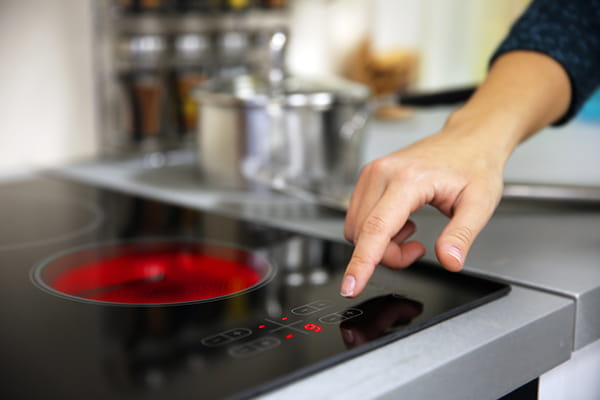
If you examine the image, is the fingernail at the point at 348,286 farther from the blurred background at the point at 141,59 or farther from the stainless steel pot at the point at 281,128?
the blurred background at the point at 141,59

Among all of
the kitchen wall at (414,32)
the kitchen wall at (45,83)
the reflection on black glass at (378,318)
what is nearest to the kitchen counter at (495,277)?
the reflection on black glass at (378,318)

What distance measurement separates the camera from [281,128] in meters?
0.83

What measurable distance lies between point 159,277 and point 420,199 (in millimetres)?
215

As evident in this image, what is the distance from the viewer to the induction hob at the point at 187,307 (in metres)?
0.35

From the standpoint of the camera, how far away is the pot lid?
0.82 metres

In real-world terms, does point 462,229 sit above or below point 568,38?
below

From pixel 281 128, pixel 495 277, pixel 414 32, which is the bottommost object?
pixel 495 277

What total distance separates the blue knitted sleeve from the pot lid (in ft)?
0.74

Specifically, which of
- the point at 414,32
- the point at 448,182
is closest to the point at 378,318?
the point at 448,182

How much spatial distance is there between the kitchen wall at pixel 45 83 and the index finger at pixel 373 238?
2.70 feet

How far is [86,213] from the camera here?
77 cm

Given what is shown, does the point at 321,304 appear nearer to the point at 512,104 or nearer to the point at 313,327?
the point at 313,327

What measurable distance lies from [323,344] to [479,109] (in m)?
0.28

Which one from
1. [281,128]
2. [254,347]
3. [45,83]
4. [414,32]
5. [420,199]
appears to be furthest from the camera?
[414,32]
